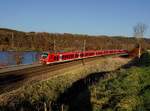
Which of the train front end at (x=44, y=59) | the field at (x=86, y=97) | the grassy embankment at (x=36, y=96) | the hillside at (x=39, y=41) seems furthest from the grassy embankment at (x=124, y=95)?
the hillside at (x=39, y=41)

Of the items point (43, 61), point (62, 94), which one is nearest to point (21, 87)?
point (62, 94)

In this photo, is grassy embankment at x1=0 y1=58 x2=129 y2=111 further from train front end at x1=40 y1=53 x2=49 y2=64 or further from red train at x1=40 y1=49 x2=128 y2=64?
red train at x1=40 y1=49 x2=128 y2=64

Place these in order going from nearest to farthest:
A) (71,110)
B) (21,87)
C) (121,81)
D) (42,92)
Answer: (71,110) < (121,81) < (42,92) < (21,87)

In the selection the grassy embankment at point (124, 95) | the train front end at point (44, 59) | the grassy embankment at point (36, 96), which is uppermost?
the grassy embankment at point (124, 95)

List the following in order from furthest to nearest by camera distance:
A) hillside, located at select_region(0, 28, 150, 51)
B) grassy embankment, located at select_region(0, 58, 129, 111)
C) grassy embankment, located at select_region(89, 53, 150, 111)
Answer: hillside, located at select_region(0, 28, 150, 51) → grassy embankment, located at select_region(0, 58, 129, 111) → grassy embankment, located at select_region(89, 53, 150, 111)

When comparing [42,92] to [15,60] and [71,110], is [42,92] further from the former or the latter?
[15,60]

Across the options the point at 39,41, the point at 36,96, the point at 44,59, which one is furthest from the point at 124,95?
the point at 39,41

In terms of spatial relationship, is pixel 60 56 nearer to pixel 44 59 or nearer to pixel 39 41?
pixel 44 59

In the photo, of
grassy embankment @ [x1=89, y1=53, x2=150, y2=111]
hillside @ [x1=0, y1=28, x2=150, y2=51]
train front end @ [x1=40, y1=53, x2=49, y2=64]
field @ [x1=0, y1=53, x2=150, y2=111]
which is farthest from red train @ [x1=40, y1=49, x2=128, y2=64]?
grassy embankment @ [x1=89, y1=53, x2=150, y2=111]

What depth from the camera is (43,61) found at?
158ft

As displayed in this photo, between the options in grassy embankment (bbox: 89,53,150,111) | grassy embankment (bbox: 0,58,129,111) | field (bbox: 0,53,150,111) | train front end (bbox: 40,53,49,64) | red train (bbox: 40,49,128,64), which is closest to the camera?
grassy embankment (bbox: 89,53,150,111)

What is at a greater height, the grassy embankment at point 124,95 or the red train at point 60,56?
the grassy embankment at point 124,95

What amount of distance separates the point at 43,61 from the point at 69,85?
72.5ft

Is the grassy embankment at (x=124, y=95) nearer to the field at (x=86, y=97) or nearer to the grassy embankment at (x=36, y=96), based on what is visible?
the field at (x=86, y=97)
